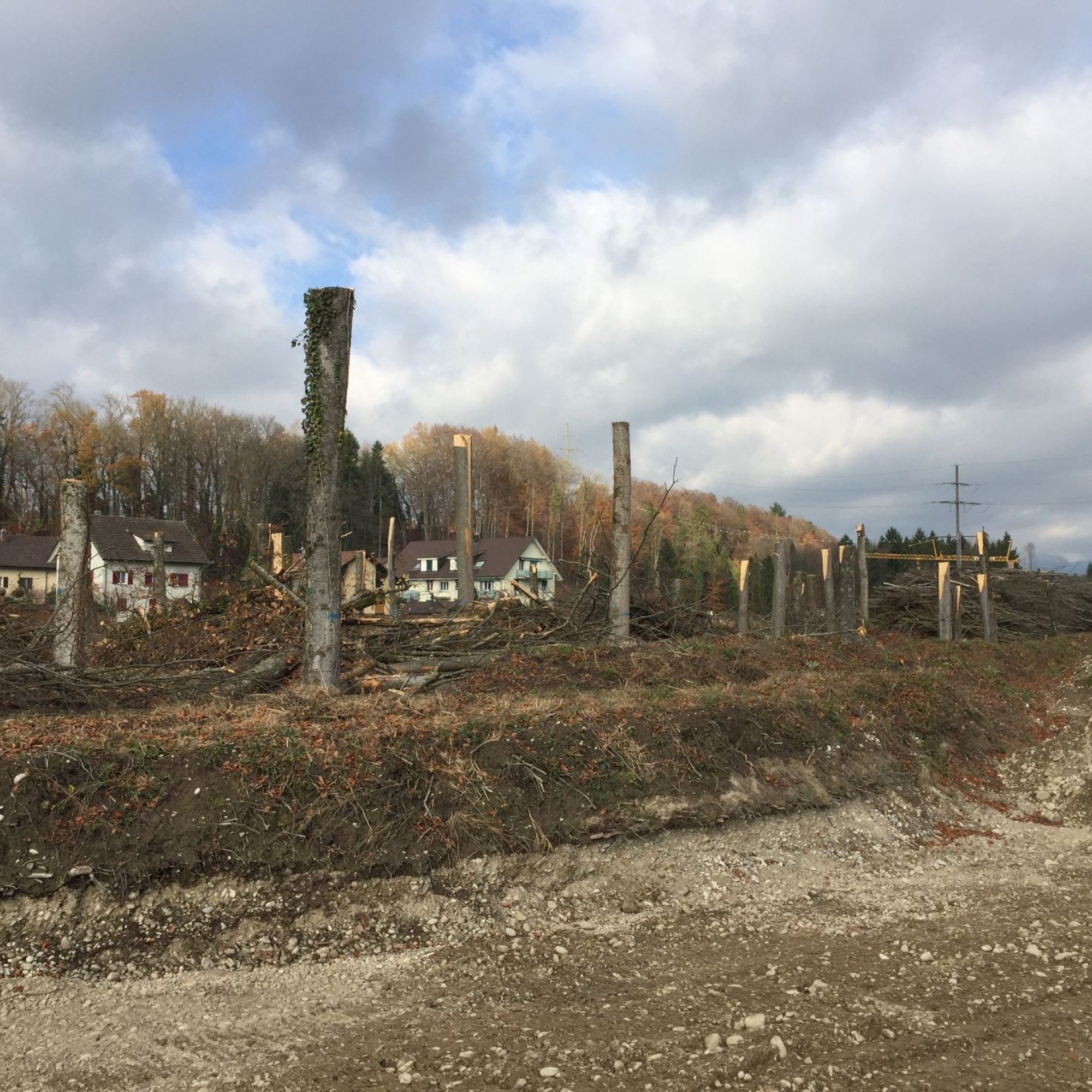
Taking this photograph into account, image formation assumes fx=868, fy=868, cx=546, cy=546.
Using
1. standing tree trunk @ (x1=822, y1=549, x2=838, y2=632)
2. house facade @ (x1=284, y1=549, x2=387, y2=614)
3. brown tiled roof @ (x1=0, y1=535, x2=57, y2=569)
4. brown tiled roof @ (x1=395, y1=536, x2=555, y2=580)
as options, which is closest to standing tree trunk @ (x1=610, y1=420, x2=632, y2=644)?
house facade @ (x1=284, y1=549, x2=387, y2=614)

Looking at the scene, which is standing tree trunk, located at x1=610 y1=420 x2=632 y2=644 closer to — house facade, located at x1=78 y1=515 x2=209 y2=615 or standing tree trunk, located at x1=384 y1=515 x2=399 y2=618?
standing tree trunk, located at x1=384 y1=515 x2=399 y2=618

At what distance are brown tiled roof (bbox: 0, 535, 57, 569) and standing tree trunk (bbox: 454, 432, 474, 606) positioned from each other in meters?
36.8

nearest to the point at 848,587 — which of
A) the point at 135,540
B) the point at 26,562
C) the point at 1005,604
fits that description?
the point at 1005,604

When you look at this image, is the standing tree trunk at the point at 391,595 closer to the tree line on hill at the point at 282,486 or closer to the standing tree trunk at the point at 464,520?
the standing tree trunk at the point at 464,520

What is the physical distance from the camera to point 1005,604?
30781 millimetres

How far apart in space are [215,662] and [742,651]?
7.05 meters

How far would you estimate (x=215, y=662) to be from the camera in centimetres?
1030

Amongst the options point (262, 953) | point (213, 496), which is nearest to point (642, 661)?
point (262, 953)

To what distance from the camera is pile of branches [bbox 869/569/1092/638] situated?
96.8 feet

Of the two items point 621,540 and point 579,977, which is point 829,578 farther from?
point 579,977

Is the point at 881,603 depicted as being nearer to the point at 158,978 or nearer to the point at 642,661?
the point at 642,661

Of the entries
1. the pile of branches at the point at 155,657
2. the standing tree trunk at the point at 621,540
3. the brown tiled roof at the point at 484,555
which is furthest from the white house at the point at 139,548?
the standing tree trunk at the point at 621,540

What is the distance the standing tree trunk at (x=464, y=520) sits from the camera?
1413 centimetres

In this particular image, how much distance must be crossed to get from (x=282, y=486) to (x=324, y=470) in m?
51.5
